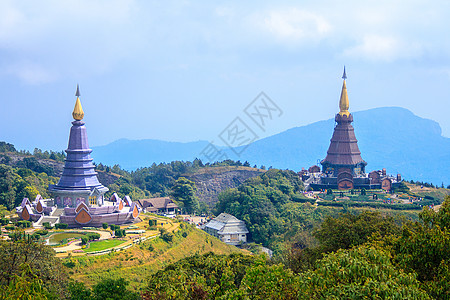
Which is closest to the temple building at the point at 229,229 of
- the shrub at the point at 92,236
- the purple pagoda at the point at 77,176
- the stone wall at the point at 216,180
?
the purple pagoda at the point at 77,176

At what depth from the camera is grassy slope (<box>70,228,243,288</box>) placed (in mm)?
31141

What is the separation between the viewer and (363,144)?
19450cm

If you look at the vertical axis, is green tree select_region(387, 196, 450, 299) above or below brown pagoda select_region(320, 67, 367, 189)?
below

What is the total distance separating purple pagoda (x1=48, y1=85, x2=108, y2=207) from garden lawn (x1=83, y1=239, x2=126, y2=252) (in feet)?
20.8

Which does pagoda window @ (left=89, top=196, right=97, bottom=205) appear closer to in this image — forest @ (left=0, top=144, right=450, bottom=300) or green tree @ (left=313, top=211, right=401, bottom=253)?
forest @ (left=0, top=144, right=450, bottom=300)

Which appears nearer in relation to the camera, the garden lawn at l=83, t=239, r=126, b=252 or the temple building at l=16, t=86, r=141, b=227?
the garden lawn at l=83, t=239, r=126, b=252

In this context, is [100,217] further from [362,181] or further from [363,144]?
[363,144]

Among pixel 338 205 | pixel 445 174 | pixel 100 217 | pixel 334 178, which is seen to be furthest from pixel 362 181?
pixel 445 174

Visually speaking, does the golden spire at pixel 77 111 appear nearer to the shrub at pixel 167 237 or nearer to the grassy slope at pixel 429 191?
the shrub at pixel 167 237

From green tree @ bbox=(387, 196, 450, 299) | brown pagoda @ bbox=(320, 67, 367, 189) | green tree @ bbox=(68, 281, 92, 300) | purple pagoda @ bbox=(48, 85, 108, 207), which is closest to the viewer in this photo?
green tree @ bbox=(387, 196, 450, 299)

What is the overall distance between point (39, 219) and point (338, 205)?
27.8m

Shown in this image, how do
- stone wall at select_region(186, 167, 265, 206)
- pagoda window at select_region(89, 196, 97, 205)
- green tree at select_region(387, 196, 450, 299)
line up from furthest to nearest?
stone wall at select_region(186, 167, 265, 206), pagoda window at select_region(89, 196, 97, 205), green tree at select_region(387, 196, 450, 299)

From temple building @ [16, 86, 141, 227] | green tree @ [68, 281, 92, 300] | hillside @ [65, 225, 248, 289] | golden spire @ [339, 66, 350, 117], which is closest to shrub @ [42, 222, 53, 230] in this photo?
temple building @ [16, 86, 141, 227]

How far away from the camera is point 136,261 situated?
34.3m
